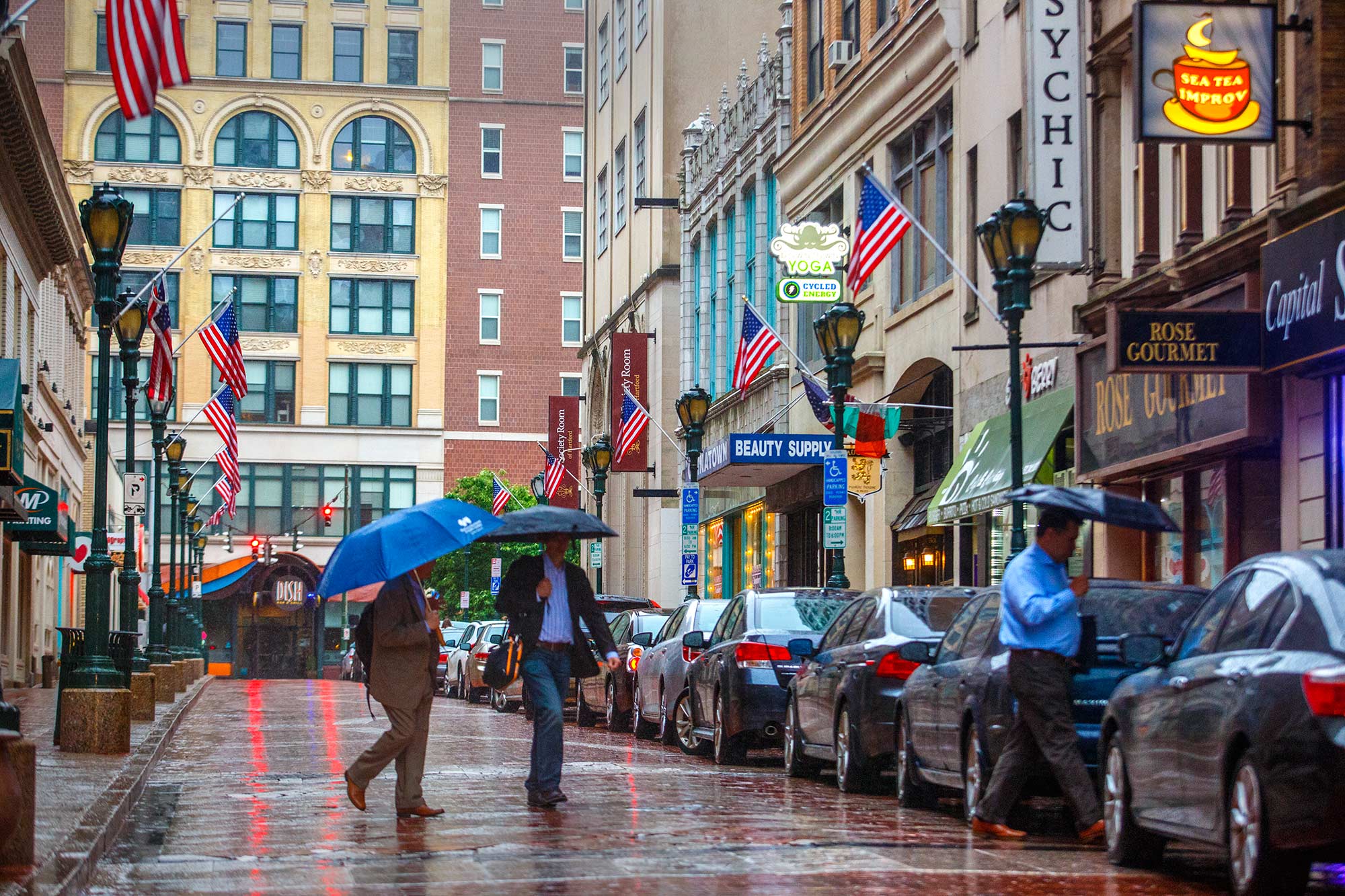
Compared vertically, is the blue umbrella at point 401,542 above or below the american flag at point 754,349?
below

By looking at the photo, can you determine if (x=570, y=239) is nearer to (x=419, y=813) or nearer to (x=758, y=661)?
(x=758, y=661)

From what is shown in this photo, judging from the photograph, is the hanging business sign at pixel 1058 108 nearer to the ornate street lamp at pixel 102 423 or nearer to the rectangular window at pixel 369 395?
the ornate street lamp at pixel 102 423

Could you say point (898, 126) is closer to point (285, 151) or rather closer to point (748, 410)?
point (748, 410)

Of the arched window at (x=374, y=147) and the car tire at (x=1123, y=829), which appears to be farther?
the arched window at (x=374, y=147)

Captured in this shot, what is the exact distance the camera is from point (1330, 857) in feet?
26.9

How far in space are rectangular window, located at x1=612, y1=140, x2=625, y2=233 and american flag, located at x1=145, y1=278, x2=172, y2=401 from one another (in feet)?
91.3

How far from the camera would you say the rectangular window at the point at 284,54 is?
80.8 m

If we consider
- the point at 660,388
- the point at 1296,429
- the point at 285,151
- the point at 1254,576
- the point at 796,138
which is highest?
the point at 285,151

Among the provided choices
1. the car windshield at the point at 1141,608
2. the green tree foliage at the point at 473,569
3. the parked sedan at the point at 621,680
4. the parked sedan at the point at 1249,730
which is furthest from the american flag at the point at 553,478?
the parked sedan at the point at 1249,730

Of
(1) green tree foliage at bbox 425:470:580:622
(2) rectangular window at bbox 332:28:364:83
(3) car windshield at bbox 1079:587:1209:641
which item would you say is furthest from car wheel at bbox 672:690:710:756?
(2) rectangular window at bbox 332:28:364:83

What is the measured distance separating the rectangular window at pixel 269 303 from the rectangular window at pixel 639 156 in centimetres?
2620

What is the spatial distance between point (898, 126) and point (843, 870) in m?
23.3

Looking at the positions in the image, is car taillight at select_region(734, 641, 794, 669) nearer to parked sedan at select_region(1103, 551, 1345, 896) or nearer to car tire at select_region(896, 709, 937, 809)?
car tire at select_region(896, 709, 937, 809)

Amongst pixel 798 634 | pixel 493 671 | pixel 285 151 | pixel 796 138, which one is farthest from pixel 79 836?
pixel 285 151
